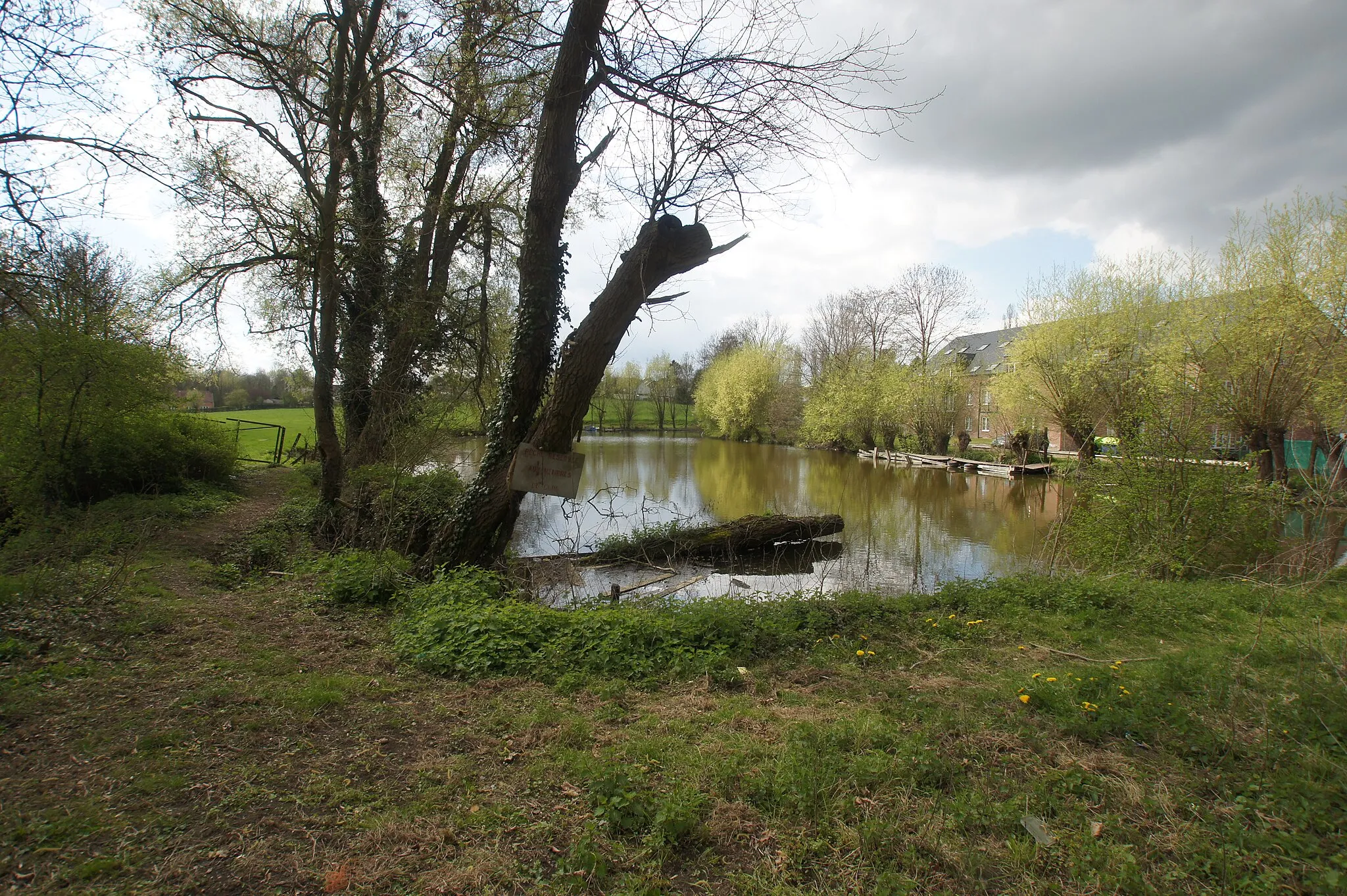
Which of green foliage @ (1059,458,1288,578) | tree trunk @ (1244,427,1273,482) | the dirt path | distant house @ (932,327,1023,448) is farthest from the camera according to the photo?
distant house @ (932,327,1023,448)

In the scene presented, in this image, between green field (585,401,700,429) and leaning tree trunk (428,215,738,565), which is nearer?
leaning tree trunk (428,215,738,565)

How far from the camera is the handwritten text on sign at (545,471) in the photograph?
6777 mm

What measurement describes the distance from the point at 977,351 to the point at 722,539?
46.7m

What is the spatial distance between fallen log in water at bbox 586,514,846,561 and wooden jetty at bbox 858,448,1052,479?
1445 cm

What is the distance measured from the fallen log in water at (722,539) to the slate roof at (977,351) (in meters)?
26.3

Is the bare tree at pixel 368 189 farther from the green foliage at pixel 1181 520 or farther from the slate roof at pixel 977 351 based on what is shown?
the slate roof at pixel 977 351

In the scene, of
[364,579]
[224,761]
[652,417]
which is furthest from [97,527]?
[652,417]

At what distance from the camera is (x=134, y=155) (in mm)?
4594

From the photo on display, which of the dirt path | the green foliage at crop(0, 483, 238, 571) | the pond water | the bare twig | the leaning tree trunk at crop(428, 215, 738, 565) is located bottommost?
the pond water

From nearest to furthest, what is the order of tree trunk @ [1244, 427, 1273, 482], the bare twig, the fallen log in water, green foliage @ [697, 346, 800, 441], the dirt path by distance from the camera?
the dirt path, the bare twig, the fallen log in water, tree trunk @ [1244, 427, 1273, 482], green foliage @ [697, 346, 800, 441]

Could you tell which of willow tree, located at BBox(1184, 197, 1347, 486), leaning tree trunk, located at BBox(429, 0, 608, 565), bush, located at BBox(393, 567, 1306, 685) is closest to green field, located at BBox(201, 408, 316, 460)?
leaning tree trunk, located at BBox(429, 0, 608, 565)

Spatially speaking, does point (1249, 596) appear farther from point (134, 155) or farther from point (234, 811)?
point (134, 155)

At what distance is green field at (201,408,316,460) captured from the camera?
19812 mm

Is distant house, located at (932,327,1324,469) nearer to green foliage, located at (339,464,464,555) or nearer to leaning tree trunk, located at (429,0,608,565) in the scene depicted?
leaning tree trunk, located at (429,0,608,565)
